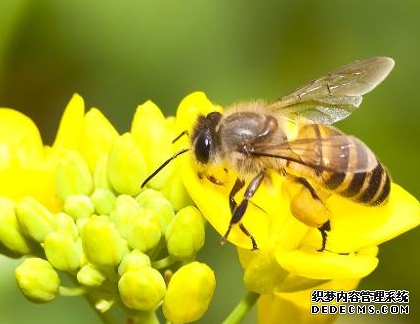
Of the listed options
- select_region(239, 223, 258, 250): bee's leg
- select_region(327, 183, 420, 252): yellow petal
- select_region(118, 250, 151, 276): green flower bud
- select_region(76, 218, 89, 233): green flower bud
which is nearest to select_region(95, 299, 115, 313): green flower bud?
select_region(118, 250, 151, 276): green flower bud

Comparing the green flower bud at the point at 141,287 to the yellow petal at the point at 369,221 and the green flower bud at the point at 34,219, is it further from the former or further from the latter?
the yellow petal at the point at 369,221

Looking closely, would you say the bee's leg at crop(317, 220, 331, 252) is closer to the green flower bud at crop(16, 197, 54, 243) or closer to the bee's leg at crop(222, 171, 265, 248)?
the bee's leg at crop(222, 171, 265, 248)

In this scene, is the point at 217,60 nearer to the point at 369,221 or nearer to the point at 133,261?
the point at 369,221

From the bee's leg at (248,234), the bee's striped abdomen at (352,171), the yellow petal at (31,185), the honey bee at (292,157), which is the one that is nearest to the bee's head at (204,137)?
the honey bee at (292,157)

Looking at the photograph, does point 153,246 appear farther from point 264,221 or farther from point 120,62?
point 120,62

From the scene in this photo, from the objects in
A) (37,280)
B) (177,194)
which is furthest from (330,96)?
(37,280)

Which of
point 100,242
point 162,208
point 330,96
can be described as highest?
point 330,96
